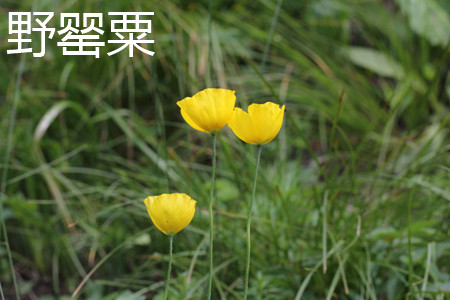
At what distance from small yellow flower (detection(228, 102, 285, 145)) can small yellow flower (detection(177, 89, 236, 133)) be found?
0.07ft

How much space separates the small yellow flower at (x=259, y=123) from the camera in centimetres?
69

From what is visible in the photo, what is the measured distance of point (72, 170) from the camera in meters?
1.77

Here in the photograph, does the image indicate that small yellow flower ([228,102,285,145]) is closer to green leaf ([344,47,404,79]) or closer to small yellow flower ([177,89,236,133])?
small yellow flower ([177,89,236,133])

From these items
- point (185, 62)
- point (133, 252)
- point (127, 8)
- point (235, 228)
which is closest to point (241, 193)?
point (235, 228)

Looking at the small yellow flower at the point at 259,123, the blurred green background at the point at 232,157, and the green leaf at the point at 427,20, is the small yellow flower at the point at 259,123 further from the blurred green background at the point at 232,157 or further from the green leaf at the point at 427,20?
the green leaf at the point at 427,20

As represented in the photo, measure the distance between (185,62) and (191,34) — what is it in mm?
109

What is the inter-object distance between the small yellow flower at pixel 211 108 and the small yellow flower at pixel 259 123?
0.07 feet

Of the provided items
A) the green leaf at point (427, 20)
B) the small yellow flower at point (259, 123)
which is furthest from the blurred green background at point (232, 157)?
the small yellow flower at point (259, 123)

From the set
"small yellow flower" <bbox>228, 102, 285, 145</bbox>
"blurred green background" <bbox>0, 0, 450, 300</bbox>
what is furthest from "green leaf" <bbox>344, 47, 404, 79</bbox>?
"small yellow flower" <bbox>228, 102, 285, 145</bbox>

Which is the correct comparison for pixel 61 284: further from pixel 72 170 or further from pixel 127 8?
pixel 127 8

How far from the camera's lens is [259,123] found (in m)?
0.69

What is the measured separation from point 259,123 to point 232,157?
41.9 inches

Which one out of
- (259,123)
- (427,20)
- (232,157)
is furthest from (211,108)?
(427,20)

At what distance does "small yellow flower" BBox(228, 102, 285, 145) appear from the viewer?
69 cm
